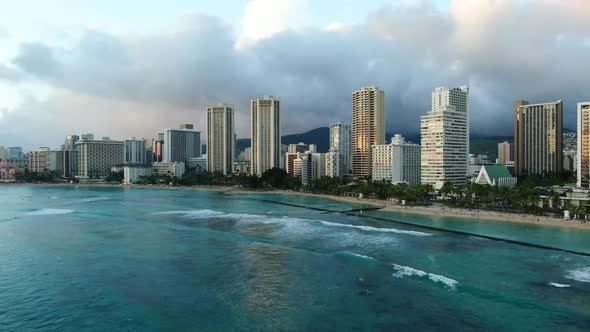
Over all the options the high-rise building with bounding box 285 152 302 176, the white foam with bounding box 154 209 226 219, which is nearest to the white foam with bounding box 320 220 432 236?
the white foam with bounding box 154 209 226 219

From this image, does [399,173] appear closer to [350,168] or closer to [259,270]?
[350,168]

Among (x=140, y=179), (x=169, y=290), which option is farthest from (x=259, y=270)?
(x=140, y=179)

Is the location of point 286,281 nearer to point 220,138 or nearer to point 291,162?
point 291,162

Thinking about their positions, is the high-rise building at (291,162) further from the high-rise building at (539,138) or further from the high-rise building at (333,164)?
the high-rise building at (539,138)

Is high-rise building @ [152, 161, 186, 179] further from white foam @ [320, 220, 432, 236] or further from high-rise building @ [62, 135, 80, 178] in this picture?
white foam @ [320, 220, 432, 236]

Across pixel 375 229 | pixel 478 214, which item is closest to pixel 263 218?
pixel 375 229

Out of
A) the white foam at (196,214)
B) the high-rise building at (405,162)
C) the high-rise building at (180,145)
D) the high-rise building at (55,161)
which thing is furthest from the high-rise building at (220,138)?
the white foam at (196,214)
